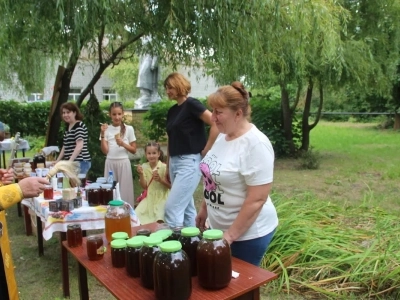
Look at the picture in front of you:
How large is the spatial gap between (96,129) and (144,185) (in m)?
2.97

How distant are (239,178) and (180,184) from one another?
179 centimetres

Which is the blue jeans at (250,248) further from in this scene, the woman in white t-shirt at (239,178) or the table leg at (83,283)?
the table leg at (83,283)

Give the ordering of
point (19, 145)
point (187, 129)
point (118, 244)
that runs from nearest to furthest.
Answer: point (118, 244)
point (187, 129)
point (19, 145)

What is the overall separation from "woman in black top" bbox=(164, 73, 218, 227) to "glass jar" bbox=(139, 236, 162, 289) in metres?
1.95

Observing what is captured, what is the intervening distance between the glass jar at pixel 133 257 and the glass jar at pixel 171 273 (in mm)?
246

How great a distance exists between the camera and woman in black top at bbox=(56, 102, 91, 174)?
500cm

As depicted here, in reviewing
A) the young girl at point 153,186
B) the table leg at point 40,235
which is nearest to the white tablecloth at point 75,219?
the table leg at point 40,235

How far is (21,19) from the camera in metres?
4.37

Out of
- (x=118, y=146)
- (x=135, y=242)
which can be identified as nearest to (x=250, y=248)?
(x=135, y=242)

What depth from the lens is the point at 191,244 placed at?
1.77 meters

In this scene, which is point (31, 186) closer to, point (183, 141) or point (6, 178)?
point (6, 178)

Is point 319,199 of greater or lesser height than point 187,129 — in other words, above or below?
below

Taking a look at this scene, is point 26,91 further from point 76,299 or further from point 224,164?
point 224,164

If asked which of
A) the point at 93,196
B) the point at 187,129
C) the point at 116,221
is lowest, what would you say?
the point at 93,196
